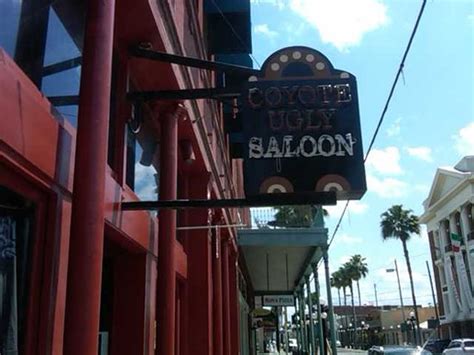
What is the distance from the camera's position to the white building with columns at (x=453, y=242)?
164 feet

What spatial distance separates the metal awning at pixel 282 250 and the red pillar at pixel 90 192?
33.6ft

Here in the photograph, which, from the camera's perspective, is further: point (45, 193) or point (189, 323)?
point (189, 323)

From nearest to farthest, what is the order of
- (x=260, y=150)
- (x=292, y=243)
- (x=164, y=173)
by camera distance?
(x=260, y=150), (x=164, y=173), (x=292, y=243)

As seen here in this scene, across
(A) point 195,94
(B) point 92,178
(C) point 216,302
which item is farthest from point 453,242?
(B) point 92,178

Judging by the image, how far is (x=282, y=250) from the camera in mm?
15359

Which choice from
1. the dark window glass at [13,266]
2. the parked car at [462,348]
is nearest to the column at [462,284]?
the parked car at [462,348]

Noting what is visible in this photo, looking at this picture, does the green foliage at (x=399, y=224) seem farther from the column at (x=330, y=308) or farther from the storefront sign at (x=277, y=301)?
the column at (x=330, y=308)

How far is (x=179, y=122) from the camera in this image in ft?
24.6

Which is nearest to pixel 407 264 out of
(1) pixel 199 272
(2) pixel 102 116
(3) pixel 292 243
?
(3) pixel 292 243

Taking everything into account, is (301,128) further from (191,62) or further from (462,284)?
(462,284)

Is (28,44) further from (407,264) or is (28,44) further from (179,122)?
(407,264)

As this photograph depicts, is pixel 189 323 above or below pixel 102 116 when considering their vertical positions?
below

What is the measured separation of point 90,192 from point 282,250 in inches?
482

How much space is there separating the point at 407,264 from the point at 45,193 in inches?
2544
